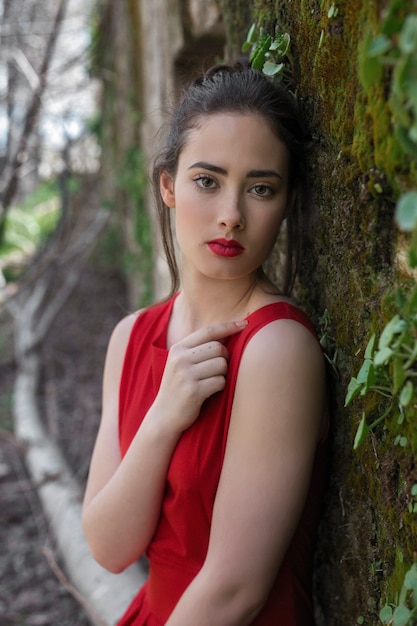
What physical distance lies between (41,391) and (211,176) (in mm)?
5021

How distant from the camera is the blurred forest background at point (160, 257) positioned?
1198mm

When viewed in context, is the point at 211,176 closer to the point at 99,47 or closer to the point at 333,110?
the point at 333,110

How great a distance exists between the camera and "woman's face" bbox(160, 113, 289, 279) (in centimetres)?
153

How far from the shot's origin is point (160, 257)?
379cm

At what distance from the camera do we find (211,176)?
1551mm

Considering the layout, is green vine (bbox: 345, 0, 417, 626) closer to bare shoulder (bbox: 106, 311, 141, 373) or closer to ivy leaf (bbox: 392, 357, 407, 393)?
ivy leaf (bbox: 392, 357, 407, 393)

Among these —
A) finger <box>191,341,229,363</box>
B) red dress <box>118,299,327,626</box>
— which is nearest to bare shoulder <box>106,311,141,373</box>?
red dress <box>118,299,327,626</box>

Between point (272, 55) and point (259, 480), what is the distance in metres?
1.03

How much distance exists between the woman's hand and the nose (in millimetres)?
233

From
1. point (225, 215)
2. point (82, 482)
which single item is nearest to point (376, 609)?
point (225, 215)

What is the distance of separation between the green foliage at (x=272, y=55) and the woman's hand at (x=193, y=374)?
605 millimetres

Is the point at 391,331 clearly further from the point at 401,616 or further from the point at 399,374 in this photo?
the point at 401,616

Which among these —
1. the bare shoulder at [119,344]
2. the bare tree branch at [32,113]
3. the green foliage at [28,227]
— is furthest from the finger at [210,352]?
the green foliage at [28,227]

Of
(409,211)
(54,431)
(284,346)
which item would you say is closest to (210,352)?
(284,346)
